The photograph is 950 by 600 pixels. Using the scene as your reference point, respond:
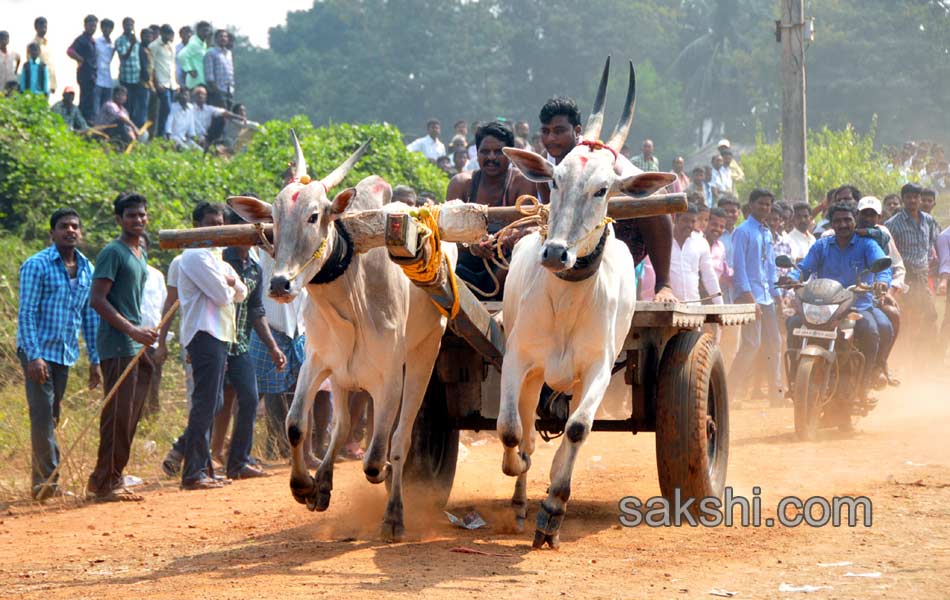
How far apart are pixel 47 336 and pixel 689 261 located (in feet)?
21.6

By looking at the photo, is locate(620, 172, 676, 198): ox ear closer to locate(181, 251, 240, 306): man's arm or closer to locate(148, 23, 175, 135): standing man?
locate(181, 251, 240, 306): man's arm

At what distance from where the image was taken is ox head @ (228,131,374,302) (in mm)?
6027

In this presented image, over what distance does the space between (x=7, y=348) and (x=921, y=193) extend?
10.4m

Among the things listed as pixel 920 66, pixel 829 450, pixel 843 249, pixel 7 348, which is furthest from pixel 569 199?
pixel 920 66

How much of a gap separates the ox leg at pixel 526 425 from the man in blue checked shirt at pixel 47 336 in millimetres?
3370

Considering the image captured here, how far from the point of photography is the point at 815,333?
11.2 m

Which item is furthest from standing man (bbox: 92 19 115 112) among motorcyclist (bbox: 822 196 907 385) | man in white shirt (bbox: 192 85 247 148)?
motorcyclist (bbox: 822 196 907 385)

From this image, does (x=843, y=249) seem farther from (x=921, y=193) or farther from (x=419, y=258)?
(x=419, y=258)

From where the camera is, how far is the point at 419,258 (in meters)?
6.30

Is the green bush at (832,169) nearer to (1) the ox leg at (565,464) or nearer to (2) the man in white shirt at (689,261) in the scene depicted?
(2) the man in white shirt at (689,261)

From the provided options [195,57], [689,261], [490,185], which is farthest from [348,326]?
A: [195,57]

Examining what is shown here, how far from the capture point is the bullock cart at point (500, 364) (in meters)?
6.44

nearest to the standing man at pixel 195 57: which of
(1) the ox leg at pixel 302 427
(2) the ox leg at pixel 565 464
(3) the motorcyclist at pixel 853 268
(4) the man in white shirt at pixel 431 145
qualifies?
(4) the man in white shirt at pixel 431 145

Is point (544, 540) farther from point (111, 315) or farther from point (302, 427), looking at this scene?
point (111, 315)
